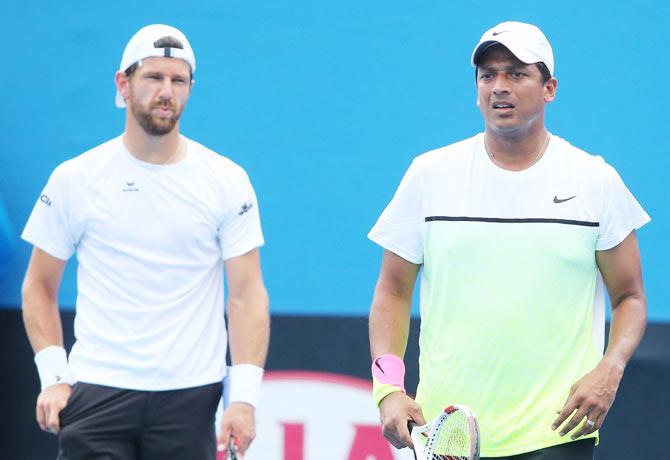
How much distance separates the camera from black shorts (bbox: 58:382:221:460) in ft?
12.5

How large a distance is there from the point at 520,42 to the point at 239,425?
137 centimetres

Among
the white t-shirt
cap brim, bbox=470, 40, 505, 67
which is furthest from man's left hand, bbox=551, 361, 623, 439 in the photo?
the white t-shirt

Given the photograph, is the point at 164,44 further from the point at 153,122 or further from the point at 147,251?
the point at 147,251

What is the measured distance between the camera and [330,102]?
4.80 meters

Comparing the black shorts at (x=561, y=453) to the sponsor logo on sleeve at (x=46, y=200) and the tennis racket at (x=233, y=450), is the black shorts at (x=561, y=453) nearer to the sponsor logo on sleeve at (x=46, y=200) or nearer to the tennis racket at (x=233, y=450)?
the tennis racket at (x=233, y=450)

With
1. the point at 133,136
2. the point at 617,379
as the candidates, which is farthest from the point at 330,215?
the point at 617,379

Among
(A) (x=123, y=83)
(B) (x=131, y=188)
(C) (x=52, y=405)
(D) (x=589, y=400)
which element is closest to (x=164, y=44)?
(A) (x=123, y=83)

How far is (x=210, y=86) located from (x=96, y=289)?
1.29 metres

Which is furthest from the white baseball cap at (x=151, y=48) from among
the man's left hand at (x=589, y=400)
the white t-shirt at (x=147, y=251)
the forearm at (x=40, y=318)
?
the man's left hand at (x=589, y=400)

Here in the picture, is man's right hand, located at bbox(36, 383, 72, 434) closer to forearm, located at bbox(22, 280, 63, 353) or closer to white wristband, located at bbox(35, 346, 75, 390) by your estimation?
white wristband, located at bbox(35, 346, 75, 390)

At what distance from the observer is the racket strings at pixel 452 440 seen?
2977mm

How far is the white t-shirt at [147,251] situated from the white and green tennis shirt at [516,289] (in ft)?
2.66

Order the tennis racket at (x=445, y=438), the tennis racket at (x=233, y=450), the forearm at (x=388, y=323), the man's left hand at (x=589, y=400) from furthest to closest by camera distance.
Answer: the tennis racket at (x=233, y=450) < the forearm at (x=388, y=323) < the man's left hand at (x=589, y=400) < the tennis racket at (x=445, y=438)

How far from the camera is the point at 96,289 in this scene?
151 inches
